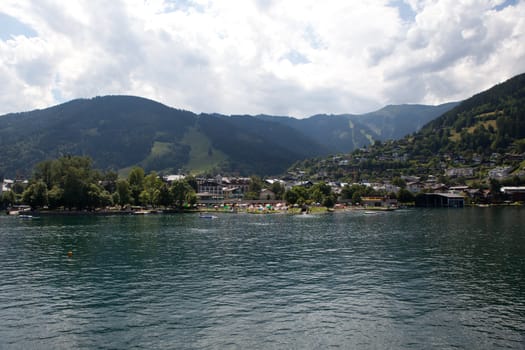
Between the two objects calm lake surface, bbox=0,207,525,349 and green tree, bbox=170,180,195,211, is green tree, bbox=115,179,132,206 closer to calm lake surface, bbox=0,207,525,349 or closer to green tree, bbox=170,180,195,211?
green tree, bbox=170,180,195,211

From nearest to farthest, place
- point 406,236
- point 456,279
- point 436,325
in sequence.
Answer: point 436,325
point 456,279
point 406,236

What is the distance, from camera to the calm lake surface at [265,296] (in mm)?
25203

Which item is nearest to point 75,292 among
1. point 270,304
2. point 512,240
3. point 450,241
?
point 270,304

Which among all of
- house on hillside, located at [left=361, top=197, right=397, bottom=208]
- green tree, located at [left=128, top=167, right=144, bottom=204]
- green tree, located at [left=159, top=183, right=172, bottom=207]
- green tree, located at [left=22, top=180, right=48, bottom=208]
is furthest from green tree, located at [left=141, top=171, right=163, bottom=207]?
house on hillside, located at [left=361, top=197, right=397, bottom=208]

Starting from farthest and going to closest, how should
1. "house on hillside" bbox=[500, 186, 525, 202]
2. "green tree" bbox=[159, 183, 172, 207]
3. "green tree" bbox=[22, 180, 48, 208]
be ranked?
"house on hillside" bbox=[500, 186, 525, 202] → "green tree" bbox=[159, 183, 172, 207] → "green tree" bbox=[22, 180, 48, 208]

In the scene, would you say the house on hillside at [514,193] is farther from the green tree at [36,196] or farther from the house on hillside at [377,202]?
the green tree at [36,196]

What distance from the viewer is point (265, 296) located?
34.2 meters

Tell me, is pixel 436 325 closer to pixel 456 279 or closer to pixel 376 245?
pixel 456 279

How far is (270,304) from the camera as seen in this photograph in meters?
31.8

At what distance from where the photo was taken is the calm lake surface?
25203mm

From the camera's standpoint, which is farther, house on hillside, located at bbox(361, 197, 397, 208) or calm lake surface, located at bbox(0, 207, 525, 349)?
house on hillside, located at bbox(361, 197, 397, 208)

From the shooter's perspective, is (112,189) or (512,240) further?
(112,189)

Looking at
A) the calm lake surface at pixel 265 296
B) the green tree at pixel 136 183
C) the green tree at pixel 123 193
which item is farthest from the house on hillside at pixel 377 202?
the calm lake surface at pixel 265 296

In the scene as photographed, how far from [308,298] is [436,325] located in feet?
32.3
